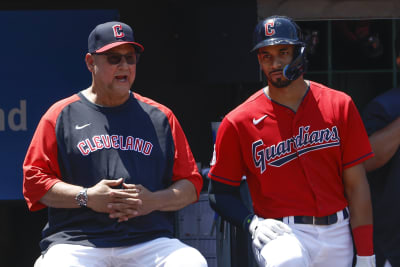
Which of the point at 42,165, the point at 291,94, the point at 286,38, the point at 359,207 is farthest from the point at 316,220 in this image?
the point at 42,165

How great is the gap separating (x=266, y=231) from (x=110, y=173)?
0.78 meters

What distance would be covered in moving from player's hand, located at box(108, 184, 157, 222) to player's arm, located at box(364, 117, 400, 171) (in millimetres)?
1097

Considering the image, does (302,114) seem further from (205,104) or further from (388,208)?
(205,104)

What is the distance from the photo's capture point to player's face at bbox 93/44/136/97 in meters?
3.10

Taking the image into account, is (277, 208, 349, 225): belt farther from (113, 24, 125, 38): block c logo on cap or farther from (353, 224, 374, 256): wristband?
(113, 24, 125, 38): block c logo on cap

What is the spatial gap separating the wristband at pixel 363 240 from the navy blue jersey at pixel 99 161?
83cm

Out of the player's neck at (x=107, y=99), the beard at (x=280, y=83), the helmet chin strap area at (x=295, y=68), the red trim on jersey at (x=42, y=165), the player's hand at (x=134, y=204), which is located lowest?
the player's hand at (x=134, y=204)

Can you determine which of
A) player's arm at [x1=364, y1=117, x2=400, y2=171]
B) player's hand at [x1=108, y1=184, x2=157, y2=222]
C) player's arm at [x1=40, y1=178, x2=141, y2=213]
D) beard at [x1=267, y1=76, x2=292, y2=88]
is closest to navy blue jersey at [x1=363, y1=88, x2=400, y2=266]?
player's arm at [x1=364, y1=117, x2=400, y2=171]

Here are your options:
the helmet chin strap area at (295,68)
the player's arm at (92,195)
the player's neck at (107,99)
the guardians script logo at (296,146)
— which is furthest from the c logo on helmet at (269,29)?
the player's arm at (92,195)

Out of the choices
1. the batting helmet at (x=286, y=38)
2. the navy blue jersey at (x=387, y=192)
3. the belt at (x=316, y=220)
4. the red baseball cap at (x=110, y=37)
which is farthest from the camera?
the navy blue jersey at (x=387, y=192)

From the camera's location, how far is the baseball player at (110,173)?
2.92 metres

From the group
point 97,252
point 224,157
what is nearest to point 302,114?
point 224,157

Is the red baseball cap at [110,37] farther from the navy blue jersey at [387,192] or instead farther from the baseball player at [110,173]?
the navy blue jersey at [387,192]

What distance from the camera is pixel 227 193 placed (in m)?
3.04
